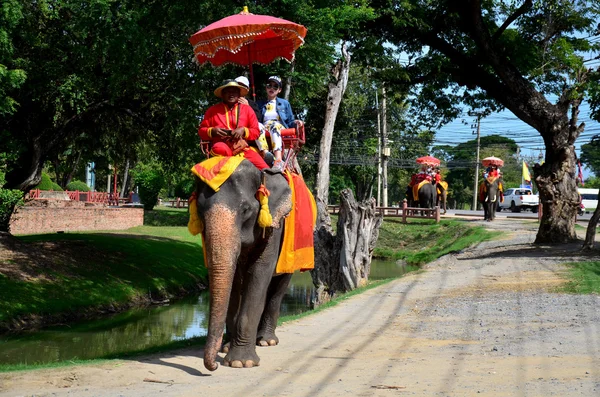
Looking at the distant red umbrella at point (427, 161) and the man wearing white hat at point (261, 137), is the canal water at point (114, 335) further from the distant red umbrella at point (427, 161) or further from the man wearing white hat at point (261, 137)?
the distant red umbrella at point (427, 161)

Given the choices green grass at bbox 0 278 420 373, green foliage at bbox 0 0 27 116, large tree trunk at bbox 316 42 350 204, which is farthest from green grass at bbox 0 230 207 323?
green grass at bbox 0 278 420 373

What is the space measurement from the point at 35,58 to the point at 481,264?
12.4 metres

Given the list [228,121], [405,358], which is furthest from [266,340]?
[228,121]

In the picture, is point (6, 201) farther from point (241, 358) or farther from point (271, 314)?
point (241, 358)

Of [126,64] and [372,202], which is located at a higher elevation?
[126,64]

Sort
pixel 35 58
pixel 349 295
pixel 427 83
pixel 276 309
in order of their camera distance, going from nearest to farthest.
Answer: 1. pixel 276 309
2. pixel 349 295
3. pixel 35 58
4. pixel 427 83

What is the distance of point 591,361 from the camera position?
725cm

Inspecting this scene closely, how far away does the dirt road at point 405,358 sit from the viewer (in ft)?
20.9

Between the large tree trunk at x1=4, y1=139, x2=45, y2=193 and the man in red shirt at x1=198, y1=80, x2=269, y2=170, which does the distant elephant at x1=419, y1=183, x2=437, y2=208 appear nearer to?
the large tree trunk at x1=4, y1=139, x2=45, y2=193

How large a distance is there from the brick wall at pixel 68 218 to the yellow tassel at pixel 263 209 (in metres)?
18.7

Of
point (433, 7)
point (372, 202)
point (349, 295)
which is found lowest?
point (349, 295)

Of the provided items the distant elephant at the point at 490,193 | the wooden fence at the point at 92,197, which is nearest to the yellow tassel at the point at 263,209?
the distant elephant at the point at 490,193

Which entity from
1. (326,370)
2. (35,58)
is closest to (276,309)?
(326,370)

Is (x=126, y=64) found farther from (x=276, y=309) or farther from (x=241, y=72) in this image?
(x=276, y=309)
